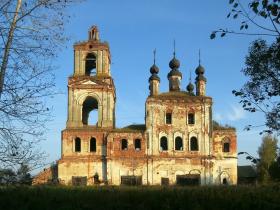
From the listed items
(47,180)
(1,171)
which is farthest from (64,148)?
(1,171)

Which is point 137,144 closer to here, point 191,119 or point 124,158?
point 124,158

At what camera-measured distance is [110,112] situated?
3806 cm

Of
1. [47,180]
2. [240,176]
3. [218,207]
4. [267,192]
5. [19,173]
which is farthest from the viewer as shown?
[240,176]

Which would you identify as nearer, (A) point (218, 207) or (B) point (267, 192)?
(A) point (218, 207)

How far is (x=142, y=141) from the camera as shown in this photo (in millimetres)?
37594

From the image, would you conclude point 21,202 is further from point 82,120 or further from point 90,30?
point 90,30

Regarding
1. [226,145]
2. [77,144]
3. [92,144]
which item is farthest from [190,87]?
[77,144]

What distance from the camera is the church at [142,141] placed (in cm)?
3678

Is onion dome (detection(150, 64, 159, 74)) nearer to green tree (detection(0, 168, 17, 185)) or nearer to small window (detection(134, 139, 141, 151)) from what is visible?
small window (detection(134, 139, 141, 151))

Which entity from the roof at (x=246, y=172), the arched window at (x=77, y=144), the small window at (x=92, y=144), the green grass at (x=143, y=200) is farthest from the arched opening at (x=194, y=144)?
the green grass at (x=143, y=200)

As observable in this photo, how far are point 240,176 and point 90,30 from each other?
16900mm

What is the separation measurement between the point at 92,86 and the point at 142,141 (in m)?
5.74

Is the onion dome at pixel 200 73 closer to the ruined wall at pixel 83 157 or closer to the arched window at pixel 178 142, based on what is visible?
the arched window at pixel 178 142

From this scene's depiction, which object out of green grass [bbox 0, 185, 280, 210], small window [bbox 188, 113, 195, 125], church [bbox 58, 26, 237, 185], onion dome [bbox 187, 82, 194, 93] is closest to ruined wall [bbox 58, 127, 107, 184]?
church [bbox 58, 26, 237, 185]
